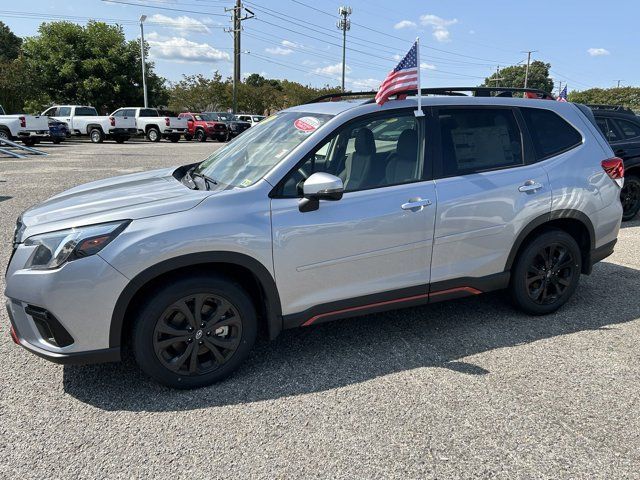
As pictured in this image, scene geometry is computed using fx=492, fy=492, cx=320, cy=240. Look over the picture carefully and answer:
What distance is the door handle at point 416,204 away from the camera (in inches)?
132

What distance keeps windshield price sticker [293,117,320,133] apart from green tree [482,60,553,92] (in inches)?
4544

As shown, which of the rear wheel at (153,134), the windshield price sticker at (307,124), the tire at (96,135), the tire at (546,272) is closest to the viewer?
the windshield price sticker at (307,124)

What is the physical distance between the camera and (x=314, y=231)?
10.2 feet

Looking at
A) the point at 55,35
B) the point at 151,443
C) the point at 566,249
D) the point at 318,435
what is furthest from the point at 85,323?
the point at 55,35

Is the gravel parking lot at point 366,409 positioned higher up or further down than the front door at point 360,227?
further down

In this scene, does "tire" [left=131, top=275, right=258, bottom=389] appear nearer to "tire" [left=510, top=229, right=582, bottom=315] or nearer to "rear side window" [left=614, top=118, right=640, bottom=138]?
"tire" [left=510, top=229, right=582, bottom=315]

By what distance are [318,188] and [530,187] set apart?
1871 mm

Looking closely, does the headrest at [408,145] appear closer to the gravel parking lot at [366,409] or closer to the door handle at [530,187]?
the door handle at [530,187]

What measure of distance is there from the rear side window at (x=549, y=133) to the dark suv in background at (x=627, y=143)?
4467mm

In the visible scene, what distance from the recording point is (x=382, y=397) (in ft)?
9.81

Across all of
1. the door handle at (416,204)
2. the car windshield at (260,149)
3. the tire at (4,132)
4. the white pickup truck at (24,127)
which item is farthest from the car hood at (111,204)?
the tire at (4,132)

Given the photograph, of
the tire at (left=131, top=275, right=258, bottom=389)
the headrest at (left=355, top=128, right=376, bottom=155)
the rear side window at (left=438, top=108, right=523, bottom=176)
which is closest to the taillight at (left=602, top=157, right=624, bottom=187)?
the rear side window at (left=438, top=108, right=523, bottom=176)

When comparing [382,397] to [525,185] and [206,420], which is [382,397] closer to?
[206,420]

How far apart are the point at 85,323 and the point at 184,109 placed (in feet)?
168
